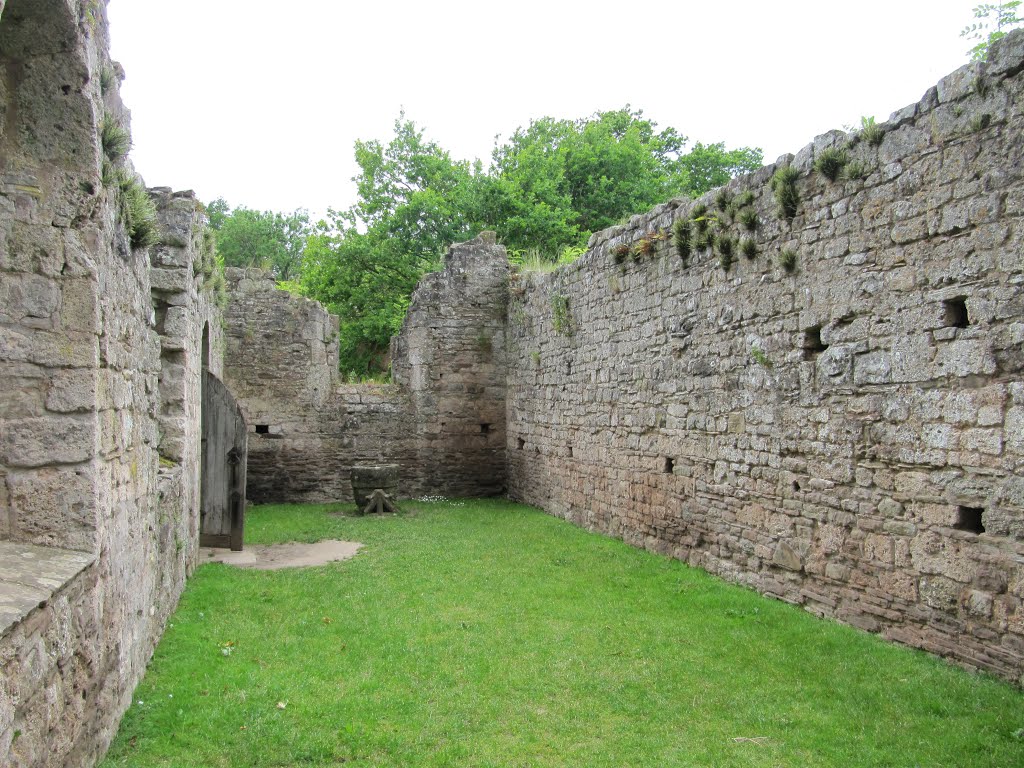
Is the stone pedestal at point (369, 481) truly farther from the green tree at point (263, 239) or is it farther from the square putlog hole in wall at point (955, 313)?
the green tree at point (263, 239)

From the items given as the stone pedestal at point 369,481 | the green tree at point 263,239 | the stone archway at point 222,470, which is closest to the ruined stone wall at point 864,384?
the stone pedestal at point 369,481

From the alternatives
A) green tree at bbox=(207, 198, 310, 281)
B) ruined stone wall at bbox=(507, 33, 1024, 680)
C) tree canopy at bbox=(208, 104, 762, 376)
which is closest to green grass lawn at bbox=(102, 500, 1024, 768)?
ruined stone wall at bbox=(507, 33, 1024, 680)

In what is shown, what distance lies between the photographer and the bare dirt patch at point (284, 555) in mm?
8719

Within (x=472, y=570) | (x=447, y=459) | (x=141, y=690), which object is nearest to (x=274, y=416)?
(x=447, y=459)

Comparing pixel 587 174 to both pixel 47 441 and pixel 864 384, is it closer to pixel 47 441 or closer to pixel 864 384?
pixel 864 384

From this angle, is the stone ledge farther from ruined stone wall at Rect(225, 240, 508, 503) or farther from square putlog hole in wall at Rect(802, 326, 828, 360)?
ruined stone wall at Rect(225, 240, 508, 503)

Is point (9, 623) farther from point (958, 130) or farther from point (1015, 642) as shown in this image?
point (958, 130)

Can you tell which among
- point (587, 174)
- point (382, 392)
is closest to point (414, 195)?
point (587, 174)

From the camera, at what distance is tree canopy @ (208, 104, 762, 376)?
23.1 m

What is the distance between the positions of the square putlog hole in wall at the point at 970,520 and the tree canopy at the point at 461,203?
16943mm

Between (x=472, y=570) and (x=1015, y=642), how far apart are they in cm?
483

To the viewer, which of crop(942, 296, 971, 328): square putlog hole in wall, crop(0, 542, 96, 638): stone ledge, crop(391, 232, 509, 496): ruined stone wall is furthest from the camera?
crop(391, 232, 509, 496): ruined stone wall

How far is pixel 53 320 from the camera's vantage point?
3525 millimetres

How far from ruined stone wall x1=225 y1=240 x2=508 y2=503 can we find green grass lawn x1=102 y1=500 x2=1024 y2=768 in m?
6.01
